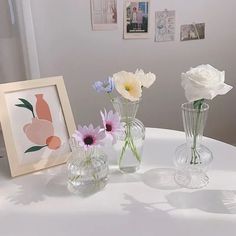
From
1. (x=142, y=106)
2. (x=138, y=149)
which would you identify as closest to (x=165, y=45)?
(x=142, y=106)

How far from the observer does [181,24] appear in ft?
6.63

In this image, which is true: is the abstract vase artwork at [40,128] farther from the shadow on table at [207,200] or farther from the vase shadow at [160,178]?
the shadow on table at [207,200]

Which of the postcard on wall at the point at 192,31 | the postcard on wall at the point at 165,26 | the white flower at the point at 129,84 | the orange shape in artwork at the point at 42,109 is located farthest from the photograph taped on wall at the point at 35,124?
the postcard on wall at the point at 192,31

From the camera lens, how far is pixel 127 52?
202cm

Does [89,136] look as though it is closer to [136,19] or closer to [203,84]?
[203,84]

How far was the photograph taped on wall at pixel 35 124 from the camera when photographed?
1037mm

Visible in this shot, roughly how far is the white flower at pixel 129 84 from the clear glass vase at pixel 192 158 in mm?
144

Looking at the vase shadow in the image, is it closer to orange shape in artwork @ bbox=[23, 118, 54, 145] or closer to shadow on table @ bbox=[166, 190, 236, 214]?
shadow on table @ bbox=[166, 190, 236, 214]

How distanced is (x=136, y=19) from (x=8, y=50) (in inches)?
29.9

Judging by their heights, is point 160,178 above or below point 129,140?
below

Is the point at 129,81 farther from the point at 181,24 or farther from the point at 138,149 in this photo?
the point at 181,24

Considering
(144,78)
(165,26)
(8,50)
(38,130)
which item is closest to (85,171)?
(38,130)

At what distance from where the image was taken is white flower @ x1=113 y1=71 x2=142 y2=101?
93cm

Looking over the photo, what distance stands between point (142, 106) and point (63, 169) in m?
1.17
